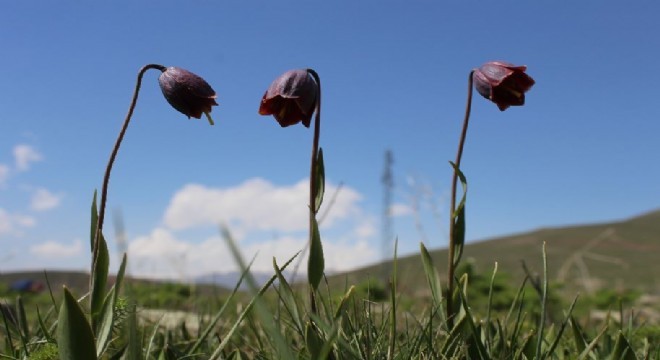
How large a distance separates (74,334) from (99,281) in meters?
0.23

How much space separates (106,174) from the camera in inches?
64.9

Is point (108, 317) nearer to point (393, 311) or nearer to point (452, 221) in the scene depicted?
point (393, 311)

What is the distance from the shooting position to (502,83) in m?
2.10

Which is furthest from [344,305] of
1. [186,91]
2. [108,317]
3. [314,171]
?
[186,91]

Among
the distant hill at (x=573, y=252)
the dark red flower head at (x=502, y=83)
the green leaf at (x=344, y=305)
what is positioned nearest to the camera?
the green leaf at (x=344, y=305)

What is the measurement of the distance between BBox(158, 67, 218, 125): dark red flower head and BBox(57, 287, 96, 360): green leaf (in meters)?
0.69

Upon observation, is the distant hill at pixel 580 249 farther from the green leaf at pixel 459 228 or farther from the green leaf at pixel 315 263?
the green leaf at pixel 315 263

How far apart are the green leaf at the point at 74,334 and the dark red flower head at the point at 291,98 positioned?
86cm

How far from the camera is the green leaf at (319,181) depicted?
6.56 ft

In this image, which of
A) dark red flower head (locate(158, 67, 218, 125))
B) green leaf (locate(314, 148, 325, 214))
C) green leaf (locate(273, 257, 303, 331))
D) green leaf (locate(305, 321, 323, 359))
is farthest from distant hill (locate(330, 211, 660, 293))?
green leaf (locate(305, 321, 323, 359))

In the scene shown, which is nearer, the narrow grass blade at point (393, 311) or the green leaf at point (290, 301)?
the narrow grass blade at point (393, 311)

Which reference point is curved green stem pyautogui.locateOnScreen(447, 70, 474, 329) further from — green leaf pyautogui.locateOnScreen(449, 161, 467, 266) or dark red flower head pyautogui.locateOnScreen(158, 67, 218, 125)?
dark red flower head pyautogui.locateOnScreen(158, 67, 218, 125)

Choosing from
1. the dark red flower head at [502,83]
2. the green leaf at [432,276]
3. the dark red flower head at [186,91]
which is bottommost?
the green leaf at [432,276]

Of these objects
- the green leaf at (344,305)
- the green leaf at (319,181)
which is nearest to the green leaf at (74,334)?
the green leaf at (344,305)
